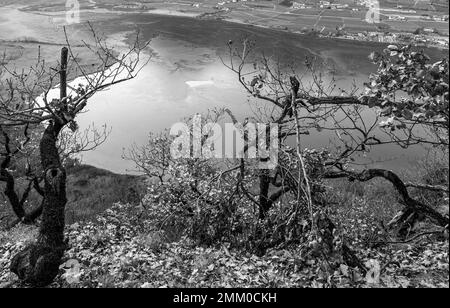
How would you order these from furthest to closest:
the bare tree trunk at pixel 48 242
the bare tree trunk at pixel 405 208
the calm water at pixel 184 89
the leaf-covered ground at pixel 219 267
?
the calm water at pixel 184 89, the bare tree trunk at pixel 405 208, the bare tree trunk at pixel 48 242, the leaf-covered ground at pixel 219 267

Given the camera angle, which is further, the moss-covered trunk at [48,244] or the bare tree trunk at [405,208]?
the bare tree trunk at [405,208]

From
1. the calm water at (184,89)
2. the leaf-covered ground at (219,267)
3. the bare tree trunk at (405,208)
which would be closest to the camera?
the leaf-covered ground at (219,267)

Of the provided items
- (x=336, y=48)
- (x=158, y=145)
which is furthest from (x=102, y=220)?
(x=336, y=48)

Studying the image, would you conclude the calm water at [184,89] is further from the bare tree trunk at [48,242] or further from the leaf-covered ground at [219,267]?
the bare tree trunk at [48,242]

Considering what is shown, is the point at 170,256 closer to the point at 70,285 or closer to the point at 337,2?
the point at 70,285

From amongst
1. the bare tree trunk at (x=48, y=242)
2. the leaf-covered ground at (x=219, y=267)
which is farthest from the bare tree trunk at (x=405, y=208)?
the bare tree trunk at (x=48, y=242)

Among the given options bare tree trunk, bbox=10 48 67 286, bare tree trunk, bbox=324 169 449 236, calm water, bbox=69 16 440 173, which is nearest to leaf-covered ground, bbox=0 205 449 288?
bare tree trunk, bbox=10 48 67 286

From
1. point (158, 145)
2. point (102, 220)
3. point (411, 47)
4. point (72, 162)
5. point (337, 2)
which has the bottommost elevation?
point (72, 162)
